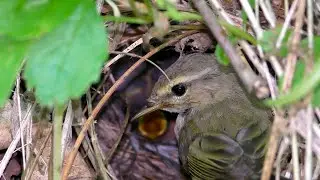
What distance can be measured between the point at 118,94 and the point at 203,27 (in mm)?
1133

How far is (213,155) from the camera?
304cm

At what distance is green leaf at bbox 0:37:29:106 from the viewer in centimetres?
195

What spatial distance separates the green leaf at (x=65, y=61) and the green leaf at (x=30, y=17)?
49mm

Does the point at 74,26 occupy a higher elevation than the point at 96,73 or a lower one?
higher

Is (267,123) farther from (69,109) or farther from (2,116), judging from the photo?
(2,116)

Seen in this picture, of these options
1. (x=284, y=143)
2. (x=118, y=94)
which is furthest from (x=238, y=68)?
(x=118, y=94)

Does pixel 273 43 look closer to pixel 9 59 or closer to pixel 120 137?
pixel 9 59

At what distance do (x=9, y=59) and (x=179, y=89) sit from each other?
1483 mm

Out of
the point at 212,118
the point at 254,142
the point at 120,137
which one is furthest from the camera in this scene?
the point at 120,137

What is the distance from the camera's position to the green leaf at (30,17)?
191cm

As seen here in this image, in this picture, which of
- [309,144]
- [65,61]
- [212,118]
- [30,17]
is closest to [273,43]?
[309,144]

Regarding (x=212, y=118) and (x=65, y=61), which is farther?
(x=212, y=118)

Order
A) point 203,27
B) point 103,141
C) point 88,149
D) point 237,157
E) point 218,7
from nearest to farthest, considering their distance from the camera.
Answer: point 218,7, point 237,157, point 203,27, point 88,149, point 103,141

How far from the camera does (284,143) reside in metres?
2.16
